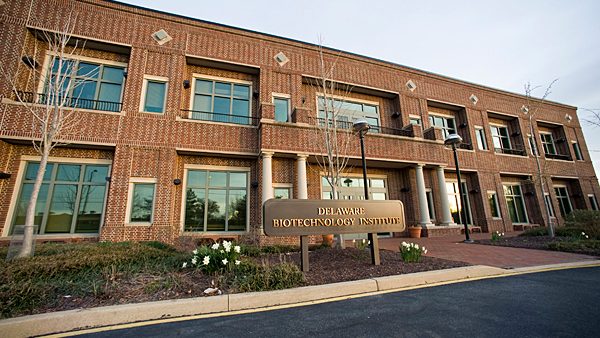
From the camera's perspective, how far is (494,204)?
16.1 meters

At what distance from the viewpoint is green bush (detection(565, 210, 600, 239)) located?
29.9 feet

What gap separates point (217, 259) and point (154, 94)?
9.76 meters

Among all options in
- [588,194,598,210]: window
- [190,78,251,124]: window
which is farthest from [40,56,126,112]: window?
[588,194,598,210]: window

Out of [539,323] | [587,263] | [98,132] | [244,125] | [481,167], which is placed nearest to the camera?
[539,323]

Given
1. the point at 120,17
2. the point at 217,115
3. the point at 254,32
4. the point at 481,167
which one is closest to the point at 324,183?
the point at 217,115

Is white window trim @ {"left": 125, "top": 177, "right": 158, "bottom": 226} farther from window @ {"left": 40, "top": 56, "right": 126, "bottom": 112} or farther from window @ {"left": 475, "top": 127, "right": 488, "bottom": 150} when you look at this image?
window @ {"left": 475, "top": 127, "right": 488, "bottom": 150}

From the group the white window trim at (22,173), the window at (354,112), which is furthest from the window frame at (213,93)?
the white window trim at (22,173)

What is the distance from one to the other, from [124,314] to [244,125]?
945 cm

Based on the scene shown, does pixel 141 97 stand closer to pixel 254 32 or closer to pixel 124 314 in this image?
pixel 254 32

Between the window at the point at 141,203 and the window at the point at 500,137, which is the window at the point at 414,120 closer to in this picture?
the window at the point at 500,137

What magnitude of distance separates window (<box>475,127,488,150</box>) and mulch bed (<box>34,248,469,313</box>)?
15.0m

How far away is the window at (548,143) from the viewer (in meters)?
20.3

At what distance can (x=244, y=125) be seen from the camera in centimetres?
1173

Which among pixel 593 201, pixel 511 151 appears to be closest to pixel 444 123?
pixel 511 151
